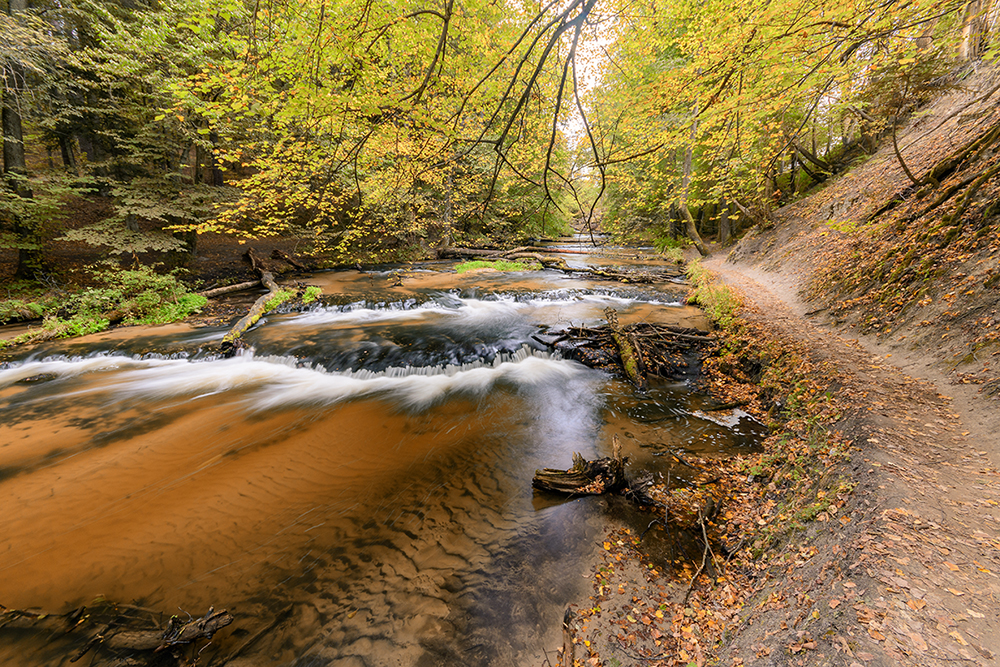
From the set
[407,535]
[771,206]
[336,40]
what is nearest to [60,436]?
[407,535]

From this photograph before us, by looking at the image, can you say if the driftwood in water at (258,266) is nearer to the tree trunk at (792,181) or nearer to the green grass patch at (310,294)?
the green grass patch at (310,294)

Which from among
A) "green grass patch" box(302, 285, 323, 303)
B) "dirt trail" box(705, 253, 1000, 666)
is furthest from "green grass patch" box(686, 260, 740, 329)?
"green grass patch" box(302, 285, 323, 303)

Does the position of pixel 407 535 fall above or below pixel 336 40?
below

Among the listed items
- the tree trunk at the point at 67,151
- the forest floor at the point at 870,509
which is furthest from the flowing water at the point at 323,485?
the tree trunk at the point at 67,151

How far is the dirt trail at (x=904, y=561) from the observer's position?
1.68 meters

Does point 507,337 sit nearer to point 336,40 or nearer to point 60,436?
point 336,40

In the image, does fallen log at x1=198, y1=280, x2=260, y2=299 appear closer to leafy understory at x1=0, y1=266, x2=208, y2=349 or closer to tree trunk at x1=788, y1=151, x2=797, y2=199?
leafy understory at x1=0, y1=266, x2=208, y2=349

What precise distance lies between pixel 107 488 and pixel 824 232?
53.4ft

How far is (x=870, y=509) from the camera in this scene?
8.06 ft

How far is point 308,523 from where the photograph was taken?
356cm

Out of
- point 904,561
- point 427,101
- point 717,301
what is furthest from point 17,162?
point 717,301

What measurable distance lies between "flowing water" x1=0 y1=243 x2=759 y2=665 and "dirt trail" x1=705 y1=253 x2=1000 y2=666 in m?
1.38

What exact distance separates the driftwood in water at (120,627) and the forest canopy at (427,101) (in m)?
3.41

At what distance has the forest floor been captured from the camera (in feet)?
5.98
